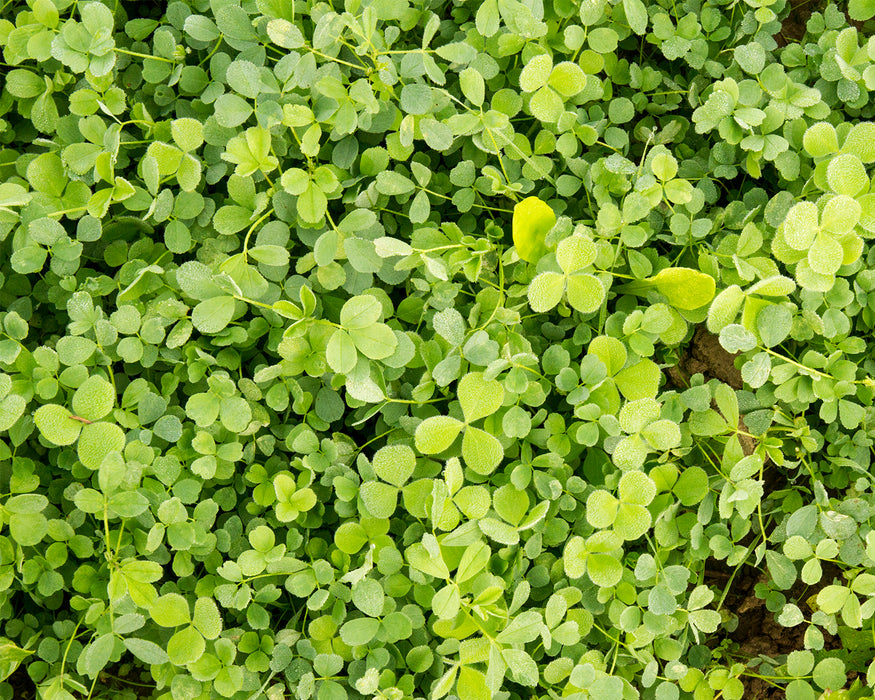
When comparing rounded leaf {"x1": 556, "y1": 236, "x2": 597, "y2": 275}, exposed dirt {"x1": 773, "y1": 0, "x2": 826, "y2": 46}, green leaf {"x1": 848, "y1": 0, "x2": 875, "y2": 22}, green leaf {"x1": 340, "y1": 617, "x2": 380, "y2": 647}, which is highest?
green leaf {"x1": 848, "y1": 0, "x2": 875, "y2": 22}

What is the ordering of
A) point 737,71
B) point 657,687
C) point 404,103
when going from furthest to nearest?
point 737,71, point 657,687, point 404,103

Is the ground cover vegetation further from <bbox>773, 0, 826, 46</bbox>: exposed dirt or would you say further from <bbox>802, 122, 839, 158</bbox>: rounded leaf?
<bbox>773, 0, 826, 46</bbox>: exposed dirt

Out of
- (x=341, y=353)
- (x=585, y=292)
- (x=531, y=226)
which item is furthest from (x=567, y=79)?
(x=341, y=353)

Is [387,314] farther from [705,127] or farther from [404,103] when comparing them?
[705,127]

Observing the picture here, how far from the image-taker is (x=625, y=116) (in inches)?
74.9

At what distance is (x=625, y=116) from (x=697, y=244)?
0.39 metres

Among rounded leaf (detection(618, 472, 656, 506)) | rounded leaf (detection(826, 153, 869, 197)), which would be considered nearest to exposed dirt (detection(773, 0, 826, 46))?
rounded leaf (detection(826, 153, 869, 197))

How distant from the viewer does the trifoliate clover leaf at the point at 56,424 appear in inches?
63.2

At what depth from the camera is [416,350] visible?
1731 mm

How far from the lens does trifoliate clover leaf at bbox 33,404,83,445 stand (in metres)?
1.61

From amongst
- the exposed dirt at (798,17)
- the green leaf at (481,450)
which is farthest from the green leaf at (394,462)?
the exposed dirt at (798,17)

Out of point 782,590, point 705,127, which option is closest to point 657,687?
point 782,590

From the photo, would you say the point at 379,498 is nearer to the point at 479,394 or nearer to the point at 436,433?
the point at 436,433

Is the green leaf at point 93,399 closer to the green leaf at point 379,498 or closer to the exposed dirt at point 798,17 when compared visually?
the green leaf at point 379,498
